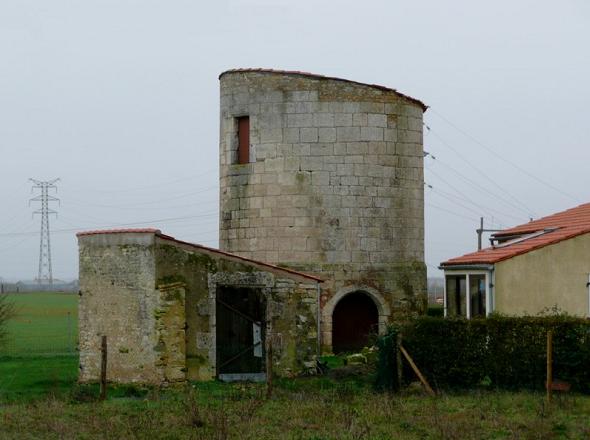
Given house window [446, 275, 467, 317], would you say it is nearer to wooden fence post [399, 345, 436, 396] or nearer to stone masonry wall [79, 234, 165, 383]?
wooden fence post [399, 345, 436, 396]

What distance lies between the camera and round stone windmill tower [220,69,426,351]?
114 ft

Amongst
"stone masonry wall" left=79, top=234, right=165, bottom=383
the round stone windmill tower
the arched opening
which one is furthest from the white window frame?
"stone masonry wall" left=79, top=234, right=165, bottom=383

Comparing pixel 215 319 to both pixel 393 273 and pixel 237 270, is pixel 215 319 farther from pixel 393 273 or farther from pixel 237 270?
pixel 393 273

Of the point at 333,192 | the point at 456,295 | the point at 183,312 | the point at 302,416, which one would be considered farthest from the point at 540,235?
the point at 302,416

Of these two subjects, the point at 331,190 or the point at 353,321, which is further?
the point at 353,321

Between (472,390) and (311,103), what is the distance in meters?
12.7

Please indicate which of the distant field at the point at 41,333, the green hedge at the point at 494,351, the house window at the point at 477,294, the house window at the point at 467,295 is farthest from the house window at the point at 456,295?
the distant field at the point at 41,333

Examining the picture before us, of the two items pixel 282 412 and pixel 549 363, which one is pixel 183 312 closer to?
pixel 282 412

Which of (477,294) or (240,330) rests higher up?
(477,294)

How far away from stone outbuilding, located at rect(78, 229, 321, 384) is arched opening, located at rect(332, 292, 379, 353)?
6.96 meters

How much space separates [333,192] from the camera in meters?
34.8

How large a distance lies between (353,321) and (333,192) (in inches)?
154

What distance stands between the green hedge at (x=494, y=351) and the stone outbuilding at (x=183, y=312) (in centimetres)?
351

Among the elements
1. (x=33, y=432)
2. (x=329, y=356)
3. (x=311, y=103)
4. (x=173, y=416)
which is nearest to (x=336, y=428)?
(x=173, y=416)
